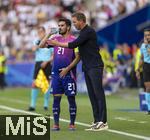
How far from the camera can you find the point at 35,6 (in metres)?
35.2

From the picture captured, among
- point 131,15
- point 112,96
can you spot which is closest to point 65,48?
point 112,96

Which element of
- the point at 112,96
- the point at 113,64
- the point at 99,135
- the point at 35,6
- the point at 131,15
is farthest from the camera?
the point at 35,6

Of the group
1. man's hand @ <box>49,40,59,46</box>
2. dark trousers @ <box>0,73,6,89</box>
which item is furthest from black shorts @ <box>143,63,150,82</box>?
dark trousers @ <box>0,73,6,89</box>

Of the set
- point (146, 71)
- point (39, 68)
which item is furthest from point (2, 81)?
point (146, 71)

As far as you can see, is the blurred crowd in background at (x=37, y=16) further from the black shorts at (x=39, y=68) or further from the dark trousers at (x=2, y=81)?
the black shorts at (x=39, y=68)

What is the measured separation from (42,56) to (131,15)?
12624mm

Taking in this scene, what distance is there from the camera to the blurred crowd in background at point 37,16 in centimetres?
3186

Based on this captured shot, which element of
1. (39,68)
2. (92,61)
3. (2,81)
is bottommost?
(92,61)

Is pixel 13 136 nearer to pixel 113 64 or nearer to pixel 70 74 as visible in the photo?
pixel 70 74

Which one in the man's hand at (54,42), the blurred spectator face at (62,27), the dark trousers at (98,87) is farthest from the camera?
the dark trousers at (98,87)

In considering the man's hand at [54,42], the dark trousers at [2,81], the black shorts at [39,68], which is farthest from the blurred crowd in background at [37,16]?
the man's hand at [54,42]

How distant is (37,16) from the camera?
3409 cm

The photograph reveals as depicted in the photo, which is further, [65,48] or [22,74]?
[22,74]

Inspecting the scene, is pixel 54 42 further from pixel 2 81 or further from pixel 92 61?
pixel 2 81
